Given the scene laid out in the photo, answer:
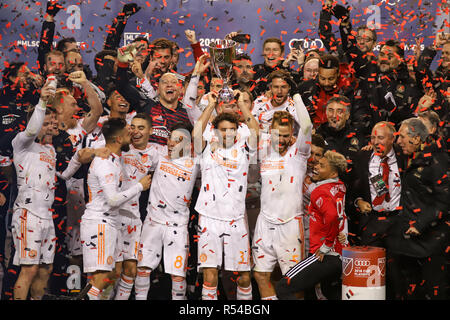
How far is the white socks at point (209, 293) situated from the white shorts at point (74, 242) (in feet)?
4.67

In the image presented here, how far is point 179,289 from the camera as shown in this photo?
261 inches

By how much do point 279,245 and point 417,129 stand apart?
1.68m

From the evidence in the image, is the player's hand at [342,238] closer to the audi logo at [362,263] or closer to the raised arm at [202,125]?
the audi logo at [362,263]

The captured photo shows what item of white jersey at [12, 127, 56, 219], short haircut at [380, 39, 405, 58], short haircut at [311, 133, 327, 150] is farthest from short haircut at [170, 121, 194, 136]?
short haircut at [380, 39, 405, 58]

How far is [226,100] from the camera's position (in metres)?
6.36

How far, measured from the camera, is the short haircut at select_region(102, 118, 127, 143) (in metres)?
6.76

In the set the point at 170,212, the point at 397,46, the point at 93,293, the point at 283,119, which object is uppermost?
the point at 397,46

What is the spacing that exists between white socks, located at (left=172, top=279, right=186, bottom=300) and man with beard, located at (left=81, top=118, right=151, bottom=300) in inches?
23.9

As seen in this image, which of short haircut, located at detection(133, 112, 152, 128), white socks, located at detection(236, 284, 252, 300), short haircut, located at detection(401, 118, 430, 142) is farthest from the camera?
A: short haircut, located at detection(133, 112, 152, 128)

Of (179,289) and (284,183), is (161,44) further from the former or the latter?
(179,289)

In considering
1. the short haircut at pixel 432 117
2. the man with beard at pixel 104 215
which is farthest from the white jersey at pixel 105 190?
the short haircut at pixel 432 117

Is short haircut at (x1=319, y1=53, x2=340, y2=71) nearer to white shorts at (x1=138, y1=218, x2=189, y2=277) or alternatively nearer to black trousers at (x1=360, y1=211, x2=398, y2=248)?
black trousers at (x1=360, y1=211, x2=398, y2=248)

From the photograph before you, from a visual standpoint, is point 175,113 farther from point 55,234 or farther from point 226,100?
point 55,234

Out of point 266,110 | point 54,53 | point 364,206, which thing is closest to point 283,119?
point 266,110
